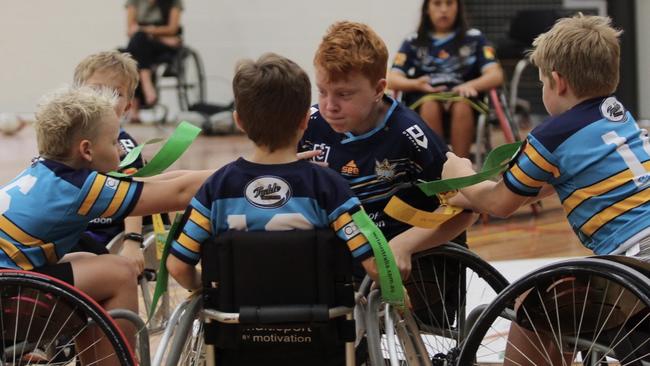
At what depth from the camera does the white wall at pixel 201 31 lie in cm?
959

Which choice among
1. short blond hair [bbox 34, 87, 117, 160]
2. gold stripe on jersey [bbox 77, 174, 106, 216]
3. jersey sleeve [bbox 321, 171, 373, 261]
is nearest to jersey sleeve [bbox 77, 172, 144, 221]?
gold stripe on jersey [bbox 77, 174, 106, 216]

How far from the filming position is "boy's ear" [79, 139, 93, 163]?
7.51ft

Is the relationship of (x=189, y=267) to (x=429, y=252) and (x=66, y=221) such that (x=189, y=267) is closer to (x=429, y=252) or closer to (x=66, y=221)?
(x=66, y=221)

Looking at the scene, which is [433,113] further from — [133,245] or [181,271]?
[181,271]

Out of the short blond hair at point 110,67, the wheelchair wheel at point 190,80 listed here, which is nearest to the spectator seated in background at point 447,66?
the short blond hair at point 110,67

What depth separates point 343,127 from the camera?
2.49 meters

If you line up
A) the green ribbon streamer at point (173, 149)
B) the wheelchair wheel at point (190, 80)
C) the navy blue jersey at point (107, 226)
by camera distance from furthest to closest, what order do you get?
the wheelchair wheel at point (190, 80)
the navy blue jersey at point (107, 226)
the green ribbon streamer at point (173, 149)

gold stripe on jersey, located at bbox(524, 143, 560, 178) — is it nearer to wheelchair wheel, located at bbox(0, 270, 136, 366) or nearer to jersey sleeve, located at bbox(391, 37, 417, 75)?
wheelchair wheel, located at bbox(0, 270, 136, 366)

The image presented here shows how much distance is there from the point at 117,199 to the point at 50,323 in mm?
297

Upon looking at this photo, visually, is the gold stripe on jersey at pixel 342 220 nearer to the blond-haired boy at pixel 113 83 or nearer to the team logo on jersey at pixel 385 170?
the team logo on jersey at pixel 385 170

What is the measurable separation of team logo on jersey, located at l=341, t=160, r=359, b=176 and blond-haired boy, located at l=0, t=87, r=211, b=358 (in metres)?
0.40

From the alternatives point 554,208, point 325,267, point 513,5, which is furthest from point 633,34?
point 325,267

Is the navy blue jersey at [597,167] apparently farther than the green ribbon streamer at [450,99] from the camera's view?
No

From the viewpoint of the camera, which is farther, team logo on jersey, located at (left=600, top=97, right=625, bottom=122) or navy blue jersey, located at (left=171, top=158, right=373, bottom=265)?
team logo on jersey, located at (left=600, top=97, right=625, bottom=122)
